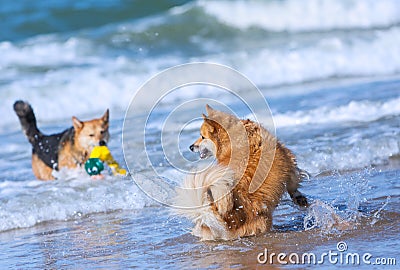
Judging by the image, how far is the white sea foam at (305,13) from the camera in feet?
57.4

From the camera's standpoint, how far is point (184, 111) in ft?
35.4

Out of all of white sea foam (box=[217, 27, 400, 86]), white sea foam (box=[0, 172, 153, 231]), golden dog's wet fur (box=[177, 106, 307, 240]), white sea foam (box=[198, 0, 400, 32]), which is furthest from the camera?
white sea foam (box=[198, 0, 400, 32])

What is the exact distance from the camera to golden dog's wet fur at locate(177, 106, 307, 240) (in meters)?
4.71

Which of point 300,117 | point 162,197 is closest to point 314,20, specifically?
point 300,117

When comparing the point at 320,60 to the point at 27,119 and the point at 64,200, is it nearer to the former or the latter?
the point at 27,119

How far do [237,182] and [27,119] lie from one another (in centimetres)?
491

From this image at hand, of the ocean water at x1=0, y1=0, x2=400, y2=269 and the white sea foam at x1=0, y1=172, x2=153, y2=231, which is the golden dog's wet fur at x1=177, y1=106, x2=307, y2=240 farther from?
the white sea foam at x1=0, y1=172, x2=153, y2=231

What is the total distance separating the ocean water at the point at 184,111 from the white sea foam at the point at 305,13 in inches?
1.5

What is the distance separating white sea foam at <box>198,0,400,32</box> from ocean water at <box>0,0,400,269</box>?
0.12ft

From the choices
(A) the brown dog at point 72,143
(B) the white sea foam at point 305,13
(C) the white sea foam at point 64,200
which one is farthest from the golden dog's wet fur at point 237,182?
(B) the white sea foam at point 305,13

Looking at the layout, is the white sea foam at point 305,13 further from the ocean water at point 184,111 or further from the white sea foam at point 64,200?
the white sea foam at point 64,200

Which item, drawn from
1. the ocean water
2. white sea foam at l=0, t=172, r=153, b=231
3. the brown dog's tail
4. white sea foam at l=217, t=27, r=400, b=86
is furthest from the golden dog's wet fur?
white sea foam at l=217, t=27, r=400, b=86

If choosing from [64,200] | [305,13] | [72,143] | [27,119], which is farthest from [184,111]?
[305,13]

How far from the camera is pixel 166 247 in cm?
506
